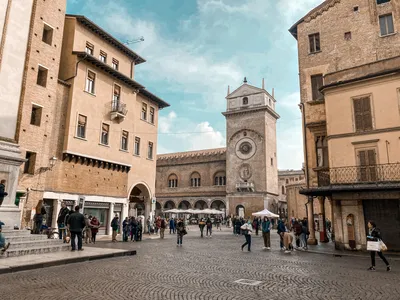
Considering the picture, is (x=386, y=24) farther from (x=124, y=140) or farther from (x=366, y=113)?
(x=124, y=140)

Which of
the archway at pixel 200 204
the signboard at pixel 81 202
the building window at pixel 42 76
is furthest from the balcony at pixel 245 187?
the building window at pixel 42 76

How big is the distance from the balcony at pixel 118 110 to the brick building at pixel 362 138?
14.5 metres

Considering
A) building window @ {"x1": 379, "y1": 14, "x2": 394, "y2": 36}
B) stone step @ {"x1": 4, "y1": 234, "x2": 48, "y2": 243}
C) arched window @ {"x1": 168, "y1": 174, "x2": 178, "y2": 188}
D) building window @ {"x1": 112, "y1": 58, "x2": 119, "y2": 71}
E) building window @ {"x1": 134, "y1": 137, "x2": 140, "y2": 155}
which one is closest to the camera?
stone step @ {"x1": 4, "y1": 234, "x2": 48, "y2": 243}

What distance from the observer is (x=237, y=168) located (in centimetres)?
5269

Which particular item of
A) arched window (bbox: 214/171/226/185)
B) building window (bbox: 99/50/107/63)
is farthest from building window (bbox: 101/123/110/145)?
arched window (bbox: 214/171/226/185)

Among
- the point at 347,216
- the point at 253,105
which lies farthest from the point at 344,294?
the point at 253,105

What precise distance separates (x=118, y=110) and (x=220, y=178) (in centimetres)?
3297

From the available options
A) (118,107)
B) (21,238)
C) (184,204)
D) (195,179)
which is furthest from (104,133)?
(184,204)

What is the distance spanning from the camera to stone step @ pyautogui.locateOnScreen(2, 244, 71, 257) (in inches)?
409

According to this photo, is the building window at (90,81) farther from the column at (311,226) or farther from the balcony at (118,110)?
the column at (311,226)

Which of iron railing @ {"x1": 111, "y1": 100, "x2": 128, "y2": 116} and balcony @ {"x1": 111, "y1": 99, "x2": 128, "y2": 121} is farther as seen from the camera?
iron railing @ {"x1": 111, "y1": 100, "x2": 128, "y2": 116}

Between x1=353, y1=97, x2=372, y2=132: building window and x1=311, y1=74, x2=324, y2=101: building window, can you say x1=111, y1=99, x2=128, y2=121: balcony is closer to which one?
x1=311, y1=74, x2=324, y2=101: building window

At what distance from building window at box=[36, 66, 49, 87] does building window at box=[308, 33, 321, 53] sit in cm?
1940

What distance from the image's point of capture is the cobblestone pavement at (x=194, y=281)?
266 inches
